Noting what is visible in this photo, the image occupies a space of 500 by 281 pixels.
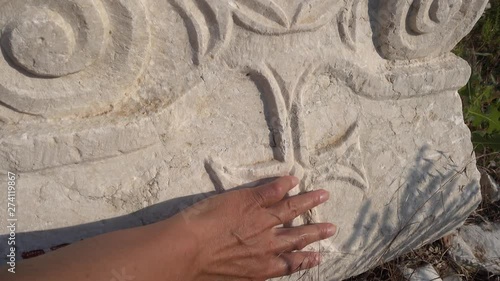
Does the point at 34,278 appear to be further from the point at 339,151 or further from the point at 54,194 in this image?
the point at 339,151

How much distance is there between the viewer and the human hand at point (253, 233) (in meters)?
1.44

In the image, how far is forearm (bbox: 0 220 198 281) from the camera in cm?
121

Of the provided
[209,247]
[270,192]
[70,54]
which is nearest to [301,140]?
[270,192]

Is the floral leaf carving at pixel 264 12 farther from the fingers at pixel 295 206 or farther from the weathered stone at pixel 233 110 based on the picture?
the fingers at pixel 295 206

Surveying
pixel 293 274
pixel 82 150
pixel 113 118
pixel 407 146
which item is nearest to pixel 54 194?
pixel 82 150

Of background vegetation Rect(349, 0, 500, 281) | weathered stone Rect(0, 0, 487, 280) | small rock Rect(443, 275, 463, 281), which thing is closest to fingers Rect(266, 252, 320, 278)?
weathered stone Rect(0, 0, 487, 280)

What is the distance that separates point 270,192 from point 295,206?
9 cm

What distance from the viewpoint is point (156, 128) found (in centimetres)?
141

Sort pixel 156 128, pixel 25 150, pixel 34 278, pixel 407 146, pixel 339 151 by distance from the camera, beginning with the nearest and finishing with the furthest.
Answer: pixel 34 278
pixel 25 150
pixel 156 128
pixel 339 151
pixel 407 146

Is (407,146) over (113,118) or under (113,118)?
under

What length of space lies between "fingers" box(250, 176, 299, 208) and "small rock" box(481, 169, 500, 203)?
1257 millimetres

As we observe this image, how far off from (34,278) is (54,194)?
25 centimetres

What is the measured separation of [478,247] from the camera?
2256 millimetres

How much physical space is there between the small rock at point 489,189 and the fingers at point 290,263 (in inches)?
44.6
